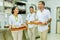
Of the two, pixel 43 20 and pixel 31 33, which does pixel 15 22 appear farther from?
pixel 31 33

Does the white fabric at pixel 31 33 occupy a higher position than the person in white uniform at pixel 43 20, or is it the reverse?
the person in white uniform at pixel 43 20

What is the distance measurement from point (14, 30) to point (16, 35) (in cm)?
18

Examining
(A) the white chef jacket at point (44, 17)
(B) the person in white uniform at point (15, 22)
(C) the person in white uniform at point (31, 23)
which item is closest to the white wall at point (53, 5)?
(C) the person in white uniform at point (31, 23)

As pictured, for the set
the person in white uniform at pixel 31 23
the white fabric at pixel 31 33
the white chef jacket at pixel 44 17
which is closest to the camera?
the white chef jacket at pixel 44 17

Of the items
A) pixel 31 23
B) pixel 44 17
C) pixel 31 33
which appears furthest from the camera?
pixel 31 33

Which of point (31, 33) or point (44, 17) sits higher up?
point (44, 17)

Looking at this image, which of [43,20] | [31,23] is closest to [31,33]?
[31,23]

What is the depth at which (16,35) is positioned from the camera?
450 cm

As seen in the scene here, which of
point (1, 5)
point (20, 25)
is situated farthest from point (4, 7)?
point (20, 25)

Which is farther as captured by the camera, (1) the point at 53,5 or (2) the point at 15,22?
(1) the point at 53,5

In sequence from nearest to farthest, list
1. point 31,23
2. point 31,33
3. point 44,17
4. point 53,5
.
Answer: point 44,17, point 31,23, point 31,33, point 53,5

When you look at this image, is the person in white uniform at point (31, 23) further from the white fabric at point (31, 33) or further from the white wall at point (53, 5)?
the white wall at point (53, 5)

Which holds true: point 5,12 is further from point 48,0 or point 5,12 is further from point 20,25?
point 48,0

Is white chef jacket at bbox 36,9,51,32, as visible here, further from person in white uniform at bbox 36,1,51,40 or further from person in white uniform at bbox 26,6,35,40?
person in white uniform at bbox 26,6,35,40
